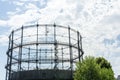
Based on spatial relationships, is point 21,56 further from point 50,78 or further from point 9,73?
point 50,78

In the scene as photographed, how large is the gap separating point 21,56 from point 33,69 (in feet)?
10.6

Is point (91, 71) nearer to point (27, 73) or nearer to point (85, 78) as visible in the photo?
point (85, 78)

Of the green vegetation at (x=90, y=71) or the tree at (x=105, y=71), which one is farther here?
the tree at (x=105, y=71)

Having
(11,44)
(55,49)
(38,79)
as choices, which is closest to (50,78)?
(38,79)

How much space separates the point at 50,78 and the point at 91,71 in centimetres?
1245

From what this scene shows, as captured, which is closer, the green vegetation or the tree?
the green vegetation

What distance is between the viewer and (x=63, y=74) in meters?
40.1

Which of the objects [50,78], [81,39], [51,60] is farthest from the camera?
[81,39]

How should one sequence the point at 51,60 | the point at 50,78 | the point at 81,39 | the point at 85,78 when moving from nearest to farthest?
1. the point at 85,78
2. the point at 50,78
3. the point at 51,60
4. the point at 81,39

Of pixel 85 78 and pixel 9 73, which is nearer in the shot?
pixel 85 78

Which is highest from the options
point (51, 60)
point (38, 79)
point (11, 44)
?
point (11, 44)

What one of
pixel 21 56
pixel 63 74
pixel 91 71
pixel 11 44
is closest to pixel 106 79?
pixel 91 71

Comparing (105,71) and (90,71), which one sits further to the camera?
(105,71)

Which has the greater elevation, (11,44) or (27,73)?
(11,44)
